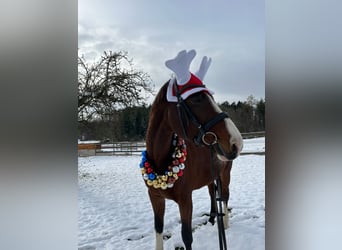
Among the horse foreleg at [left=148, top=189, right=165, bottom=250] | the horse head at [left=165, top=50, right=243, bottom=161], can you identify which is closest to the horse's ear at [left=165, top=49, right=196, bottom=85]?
the horse head at [left=165, top=50, right=243, bottom=161]

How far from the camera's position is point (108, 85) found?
0.69 m

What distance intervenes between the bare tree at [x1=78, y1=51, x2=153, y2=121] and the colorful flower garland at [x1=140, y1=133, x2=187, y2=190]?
178mm

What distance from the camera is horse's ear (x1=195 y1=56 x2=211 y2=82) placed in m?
0.71

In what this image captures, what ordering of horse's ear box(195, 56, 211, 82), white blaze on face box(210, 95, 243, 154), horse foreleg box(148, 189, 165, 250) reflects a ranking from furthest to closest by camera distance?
1. horse foreleg box(148, 189, 165, 250)
2. horse's ear box(195, 56, 211, 82)
3. white blaze on face box(210, 95, 243, 154)

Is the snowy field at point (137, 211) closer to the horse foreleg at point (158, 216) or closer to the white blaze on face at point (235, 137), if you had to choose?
the horse foreleg at point (158, 216)

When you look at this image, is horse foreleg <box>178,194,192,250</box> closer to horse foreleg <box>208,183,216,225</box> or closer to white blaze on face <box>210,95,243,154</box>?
horse foreleg <box>208,183,216,225</box>

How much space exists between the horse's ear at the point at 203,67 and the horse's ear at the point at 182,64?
75 mm

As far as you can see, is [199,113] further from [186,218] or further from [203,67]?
[186,218]

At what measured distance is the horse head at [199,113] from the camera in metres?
0.57

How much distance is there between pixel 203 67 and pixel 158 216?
0.51 metres

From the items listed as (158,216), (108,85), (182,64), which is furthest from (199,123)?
(158,216)
